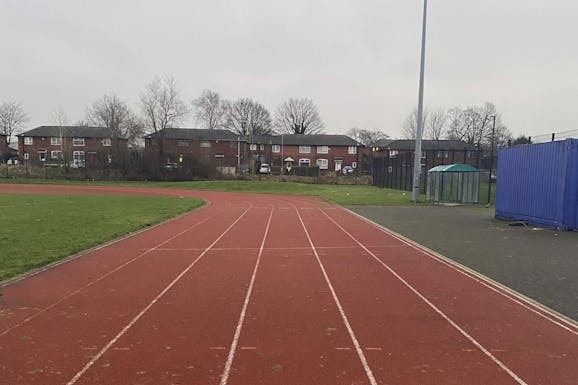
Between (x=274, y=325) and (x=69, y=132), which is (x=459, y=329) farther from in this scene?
(x=69, y=132)

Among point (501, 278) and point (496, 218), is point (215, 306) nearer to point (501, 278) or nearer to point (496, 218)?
point (501, 278)

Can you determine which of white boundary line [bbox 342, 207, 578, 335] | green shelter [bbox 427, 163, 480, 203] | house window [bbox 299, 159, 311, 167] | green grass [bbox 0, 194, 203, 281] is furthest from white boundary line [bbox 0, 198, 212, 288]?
house window [bbox 299, 159, 311, 167]

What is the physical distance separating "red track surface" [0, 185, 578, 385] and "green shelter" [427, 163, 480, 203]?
20304mm

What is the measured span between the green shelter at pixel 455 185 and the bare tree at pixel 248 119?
70890 mm

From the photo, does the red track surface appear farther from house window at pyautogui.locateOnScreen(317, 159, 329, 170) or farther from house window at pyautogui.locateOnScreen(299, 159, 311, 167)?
house window at pyautogui.locateOnScreen(317, 159, 329, 170)

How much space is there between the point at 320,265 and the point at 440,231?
7536 millimetres

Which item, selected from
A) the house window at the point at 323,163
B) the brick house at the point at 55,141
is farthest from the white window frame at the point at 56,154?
the house window at the point at 323,163

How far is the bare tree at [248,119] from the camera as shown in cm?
9919

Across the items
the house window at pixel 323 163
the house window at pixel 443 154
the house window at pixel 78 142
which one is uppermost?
the house window at pixel 78 142

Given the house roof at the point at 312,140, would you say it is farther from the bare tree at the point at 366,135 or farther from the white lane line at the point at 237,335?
the white lane line at the point at 237,335

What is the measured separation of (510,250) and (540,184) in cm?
740

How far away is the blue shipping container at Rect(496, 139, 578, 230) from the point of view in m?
16.5

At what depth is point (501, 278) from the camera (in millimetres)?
8781

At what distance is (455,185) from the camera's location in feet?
98.1
